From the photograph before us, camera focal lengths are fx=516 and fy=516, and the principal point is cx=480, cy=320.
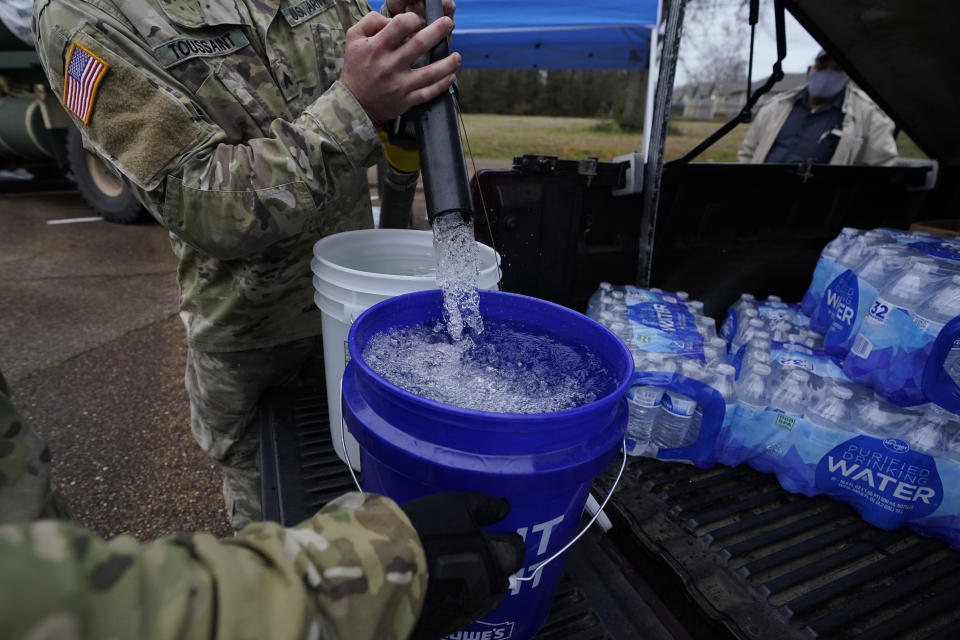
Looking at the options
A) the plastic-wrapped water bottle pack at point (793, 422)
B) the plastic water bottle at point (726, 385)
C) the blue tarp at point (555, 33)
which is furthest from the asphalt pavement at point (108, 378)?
the blue tarp at point (555, 33)

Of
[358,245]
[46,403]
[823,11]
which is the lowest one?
[46,403]

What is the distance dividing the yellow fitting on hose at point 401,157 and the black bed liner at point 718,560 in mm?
786

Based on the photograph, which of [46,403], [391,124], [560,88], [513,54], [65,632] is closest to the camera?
[65,632]

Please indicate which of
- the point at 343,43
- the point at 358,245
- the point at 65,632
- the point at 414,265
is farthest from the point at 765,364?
the point at 65,632

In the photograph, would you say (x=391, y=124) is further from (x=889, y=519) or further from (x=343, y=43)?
(x=889, y=519)

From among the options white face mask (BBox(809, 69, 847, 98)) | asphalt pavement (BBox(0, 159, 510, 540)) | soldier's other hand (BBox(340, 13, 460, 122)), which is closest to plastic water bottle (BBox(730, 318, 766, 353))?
soldier's other hand (BBox(340, 13, 460, 122))

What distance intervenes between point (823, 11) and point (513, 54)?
7069 millimetres

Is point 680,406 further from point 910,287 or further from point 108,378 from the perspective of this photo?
point 108,378

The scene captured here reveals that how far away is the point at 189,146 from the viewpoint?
1.00 meters

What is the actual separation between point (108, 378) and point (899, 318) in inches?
147

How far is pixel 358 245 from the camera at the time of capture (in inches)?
54.1

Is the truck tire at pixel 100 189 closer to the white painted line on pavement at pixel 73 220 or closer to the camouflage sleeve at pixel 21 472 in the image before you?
the white painted line on pavement at pixel 73 220

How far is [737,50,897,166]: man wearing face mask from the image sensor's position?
371 cm

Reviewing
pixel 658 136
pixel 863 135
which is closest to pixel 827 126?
pixel 863 135
